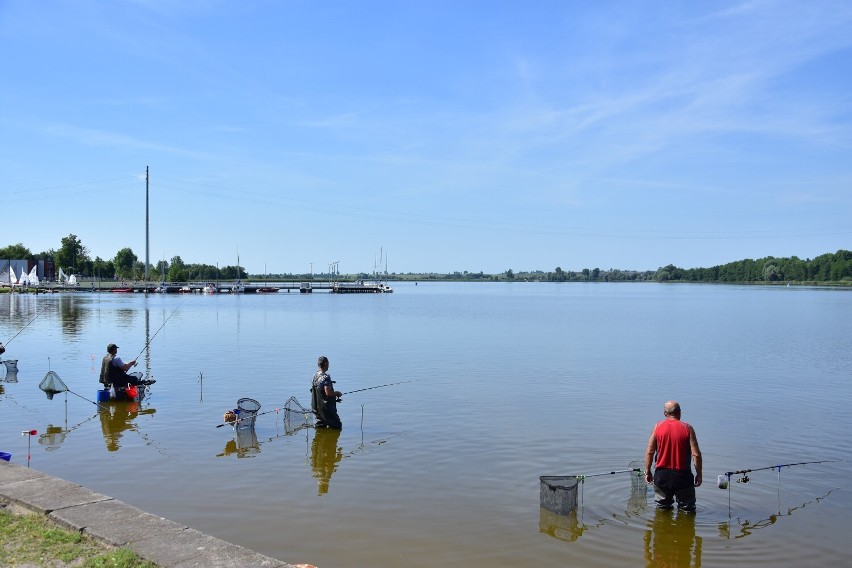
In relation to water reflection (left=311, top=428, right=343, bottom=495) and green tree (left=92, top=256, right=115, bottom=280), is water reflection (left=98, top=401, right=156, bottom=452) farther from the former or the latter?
green tree (left=92, top=256, right=115, bottom=280)

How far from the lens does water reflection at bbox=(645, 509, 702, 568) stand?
9.12 meters

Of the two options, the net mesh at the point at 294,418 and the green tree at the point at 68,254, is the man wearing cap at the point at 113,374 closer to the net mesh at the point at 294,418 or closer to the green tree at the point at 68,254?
the net mesh at the point at 294,418

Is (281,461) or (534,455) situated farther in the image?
(534,455)

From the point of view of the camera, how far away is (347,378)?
2483 centimetres

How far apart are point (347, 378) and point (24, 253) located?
533ft

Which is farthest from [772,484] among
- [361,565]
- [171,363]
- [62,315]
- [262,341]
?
[62,315]

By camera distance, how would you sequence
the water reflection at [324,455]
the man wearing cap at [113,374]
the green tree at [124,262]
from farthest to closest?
the green tree at [124,262] → the man wearing cap at [113,374] → the water reflection at [324,455]

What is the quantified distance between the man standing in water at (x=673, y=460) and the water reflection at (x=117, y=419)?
991cm

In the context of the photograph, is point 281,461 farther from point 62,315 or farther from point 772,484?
point 62,315

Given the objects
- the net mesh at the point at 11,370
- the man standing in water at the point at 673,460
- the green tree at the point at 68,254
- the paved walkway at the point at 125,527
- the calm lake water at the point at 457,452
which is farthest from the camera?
the green tree at the point at 68,254

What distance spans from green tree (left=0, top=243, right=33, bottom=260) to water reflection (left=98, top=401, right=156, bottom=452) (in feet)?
520

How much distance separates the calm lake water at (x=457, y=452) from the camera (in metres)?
9.57

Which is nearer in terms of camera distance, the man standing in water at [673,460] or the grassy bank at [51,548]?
the grassy bank at [51,548]

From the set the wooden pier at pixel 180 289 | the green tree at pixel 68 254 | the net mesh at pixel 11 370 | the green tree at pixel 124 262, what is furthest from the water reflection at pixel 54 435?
the green tree at pixel 124 262
